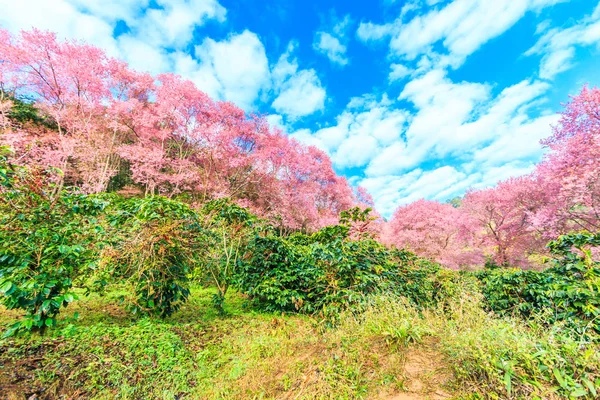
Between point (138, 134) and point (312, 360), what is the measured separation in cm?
1572

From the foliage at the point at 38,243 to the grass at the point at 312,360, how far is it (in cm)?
58

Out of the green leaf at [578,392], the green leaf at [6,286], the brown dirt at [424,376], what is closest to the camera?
the green leaf at [578,392]

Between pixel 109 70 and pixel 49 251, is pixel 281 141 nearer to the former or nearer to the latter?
pixel 109 70

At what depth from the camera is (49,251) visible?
2834mm

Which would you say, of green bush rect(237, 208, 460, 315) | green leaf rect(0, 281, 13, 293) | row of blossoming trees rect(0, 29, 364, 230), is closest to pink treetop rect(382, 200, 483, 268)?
row of blossoming trees rect(0, 29, 364, 230)

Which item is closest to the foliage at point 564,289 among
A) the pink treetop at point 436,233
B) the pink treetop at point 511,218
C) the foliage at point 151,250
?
the foliage at point 151,250

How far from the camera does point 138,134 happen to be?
44.2ft

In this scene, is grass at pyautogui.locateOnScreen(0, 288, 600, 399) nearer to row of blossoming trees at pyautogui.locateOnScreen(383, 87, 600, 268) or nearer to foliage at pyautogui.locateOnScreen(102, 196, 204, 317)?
foliage at pyautogui.locateOnScreen(102, 196, 204, 317)

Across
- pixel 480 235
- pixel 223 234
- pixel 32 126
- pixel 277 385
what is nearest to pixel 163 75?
pixel 32 126

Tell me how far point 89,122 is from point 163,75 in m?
4.83

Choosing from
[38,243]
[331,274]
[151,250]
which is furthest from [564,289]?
[38,243]

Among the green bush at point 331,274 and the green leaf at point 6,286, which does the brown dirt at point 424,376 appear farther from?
Answer: the green leaf at point 6,286

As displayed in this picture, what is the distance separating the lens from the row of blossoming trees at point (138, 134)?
11.0 m

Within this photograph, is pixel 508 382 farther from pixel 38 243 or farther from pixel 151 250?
pixel 38 243
